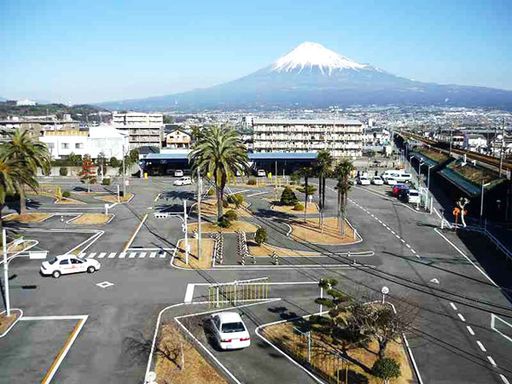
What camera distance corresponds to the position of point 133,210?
63.7 meters

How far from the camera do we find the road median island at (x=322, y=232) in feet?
162

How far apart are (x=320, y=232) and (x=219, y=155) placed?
12707 millimetres

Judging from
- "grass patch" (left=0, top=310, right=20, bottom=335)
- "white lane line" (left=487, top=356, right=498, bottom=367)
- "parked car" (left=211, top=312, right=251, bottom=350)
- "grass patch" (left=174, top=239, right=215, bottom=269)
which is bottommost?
"grass patch" (left=174, top=239, right=215, bottom=269)

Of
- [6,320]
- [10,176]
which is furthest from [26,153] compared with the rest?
[6,320]

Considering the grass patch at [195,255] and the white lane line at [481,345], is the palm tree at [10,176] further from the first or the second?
the white lane line at [481,345]

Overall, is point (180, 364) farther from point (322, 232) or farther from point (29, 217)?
point (29, 217)

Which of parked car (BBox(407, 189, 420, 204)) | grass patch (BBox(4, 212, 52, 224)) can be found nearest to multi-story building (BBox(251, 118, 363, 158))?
parked car (BBox(407, 189, 420, 204))

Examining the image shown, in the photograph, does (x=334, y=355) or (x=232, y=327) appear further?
(x=232, y=327)

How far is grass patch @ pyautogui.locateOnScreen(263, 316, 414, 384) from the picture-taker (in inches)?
931

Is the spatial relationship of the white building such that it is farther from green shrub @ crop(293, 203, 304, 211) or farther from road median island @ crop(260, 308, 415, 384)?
road median island @ crop(260, 308, 415, 384)

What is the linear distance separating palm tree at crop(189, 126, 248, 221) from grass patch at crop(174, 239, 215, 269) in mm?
7581

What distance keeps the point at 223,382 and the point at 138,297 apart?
1231 cm

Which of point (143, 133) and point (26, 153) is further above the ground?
point (26, 153)

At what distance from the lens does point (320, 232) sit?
172 ft
